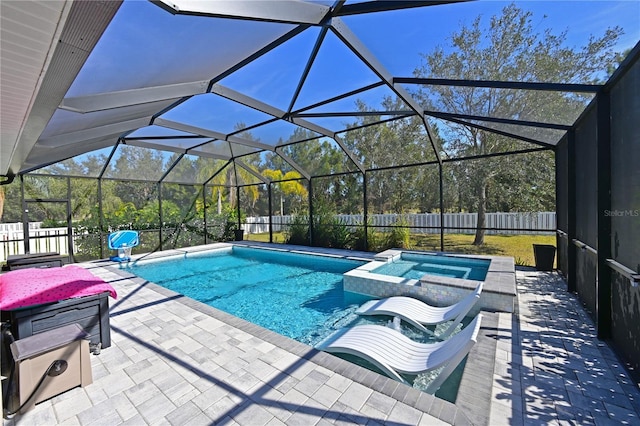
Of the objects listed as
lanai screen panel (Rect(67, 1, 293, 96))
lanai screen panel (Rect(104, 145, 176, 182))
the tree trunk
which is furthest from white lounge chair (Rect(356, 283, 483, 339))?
lanai screen panel (Rect(104, 145, 176, 182))

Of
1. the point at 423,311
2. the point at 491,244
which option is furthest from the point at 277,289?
the point at 491,244

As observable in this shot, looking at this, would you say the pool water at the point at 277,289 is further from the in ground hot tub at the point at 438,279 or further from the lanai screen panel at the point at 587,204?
the lanai screen panel at the point at 587,204

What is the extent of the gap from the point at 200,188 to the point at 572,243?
45.9 ft

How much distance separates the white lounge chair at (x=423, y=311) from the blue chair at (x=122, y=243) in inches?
353

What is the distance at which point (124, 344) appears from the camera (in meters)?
3.68

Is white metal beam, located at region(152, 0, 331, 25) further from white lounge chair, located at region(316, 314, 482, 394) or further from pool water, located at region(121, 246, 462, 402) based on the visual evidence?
pool water, located at region(121, 246, 462, 402)

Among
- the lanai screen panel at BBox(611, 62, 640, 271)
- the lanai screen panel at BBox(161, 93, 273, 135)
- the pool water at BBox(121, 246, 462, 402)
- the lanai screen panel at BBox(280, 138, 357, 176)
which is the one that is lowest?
the pool water at BBox(121, 246, 462, 402)

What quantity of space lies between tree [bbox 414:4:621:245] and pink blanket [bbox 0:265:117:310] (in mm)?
5992

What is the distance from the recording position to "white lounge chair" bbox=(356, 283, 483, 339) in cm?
433

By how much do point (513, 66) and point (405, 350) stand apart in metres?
5.94

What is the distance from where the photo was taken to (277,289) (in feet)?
24.2

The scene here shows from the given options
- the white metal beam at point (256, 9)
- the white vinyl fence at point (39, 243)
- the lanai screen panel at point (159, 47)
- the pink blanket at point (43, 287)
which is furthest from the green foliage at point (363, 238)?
the white vinyl fence at point (39, 243)

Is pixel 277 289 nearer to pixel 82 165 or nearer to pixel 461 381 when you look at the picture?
pixel 461 381

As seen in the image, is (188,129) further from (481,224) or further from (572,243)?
(481,224)
